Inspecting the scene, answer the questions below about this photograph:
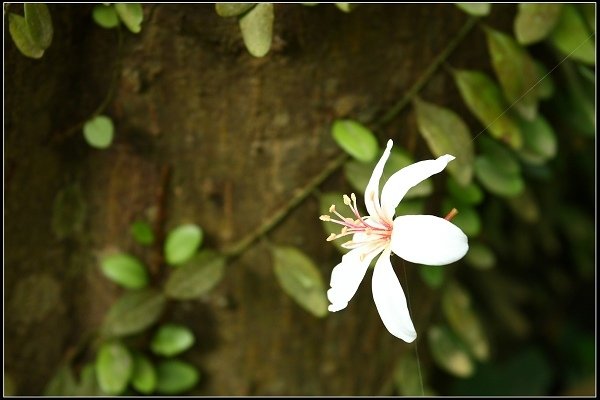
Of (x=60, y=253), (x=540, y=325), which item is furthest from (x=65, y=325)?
(x=540, y=325)

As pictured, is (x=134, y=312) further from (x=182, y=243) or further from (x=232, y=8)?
(x=232, y=8)

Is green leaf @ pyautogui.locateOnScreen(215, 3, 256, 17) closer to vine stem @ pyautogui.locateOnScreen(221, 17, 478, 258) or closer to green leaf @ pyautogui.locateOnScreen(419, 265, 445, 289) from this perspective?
vine stem @ pyautogui.locateOnScreen(221, 17, 478, 258)

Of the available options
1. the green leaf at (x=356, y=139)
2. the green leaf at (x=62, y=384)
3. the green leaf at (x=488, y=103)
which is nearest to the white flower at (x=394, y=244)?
the green leaf at (x=356, y=139)

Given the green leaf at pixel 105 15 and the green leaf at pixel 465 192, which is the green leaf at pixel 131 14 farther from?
the green leaf at pixel 465 192

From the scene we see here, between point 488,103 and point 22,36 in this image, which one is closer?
point 22,36

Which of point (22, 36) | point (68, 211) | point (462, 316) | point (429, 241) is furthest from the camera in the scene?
point (462, 316)

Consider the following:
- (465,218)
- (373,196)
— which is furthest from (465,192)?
(373,196)

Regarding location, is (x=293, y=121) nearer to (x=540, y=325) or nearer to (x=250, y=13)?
(x=250, y=13)

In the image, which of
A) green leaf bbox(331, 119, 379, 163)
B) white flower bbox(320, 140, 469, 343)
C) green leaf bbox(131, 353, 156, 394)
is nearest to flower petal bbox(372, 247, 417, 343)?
white flower bbox(320, 140, 469, 343)
